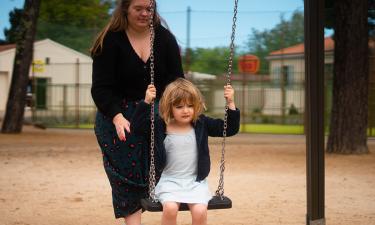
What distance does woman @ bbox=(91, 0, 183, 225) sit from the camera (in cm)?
332

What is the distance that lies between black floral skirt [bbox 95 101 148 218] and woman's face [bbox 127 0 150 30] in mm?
433

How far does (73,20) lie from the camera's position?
98.0 ft

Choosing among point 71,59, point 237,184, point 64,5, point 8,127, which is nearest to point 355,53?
point 237,184

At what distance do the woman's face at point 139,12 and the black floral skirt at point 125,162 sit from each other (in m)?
0.43

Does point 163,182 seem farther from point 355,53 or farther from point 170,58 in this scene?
point 355,53

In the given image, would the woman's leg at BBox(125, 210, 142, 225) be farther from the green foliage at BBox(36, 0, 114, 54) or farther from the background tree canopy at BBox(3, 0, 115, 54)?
the green foliage at BBox(36, 0, 114, 54)

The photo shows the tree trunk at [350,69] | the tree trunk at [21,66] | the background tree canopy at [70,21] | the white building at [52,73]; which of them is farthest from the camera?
the white building at [52,73]

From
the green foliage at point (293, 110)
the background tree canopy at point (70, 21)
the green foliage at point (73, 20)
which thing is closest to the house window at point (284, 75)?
the green foliage at point (293, 110)

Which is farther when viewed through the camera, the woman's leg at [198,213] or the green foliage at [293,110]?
the green foliage at [293,110]

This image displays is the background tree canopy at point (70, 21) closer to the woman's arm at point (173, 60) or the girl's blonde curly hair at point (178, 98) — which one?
the woman's arm at point (173, 60)

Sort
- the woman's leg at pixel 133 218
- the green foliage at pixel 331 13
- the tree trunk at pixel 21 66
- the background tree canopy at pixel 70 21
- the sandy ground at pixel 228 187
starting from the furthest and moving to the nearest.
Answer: the background tree canopy at pixel 70 21
the tree trunk at pixel 21 66
the green foliage at pixel 331 13
the sandy ground at pixel 228 187
the woman's leg at pixel 133 218

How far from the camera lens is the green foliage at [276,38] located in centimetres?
1870

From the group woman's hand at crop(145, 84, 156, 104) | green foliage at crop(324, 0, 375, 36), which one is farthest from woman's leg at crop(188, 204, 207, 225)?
green foliage at crop(324, 0, 375, 36)

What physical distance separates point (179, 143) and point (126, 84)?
17.6 inches
